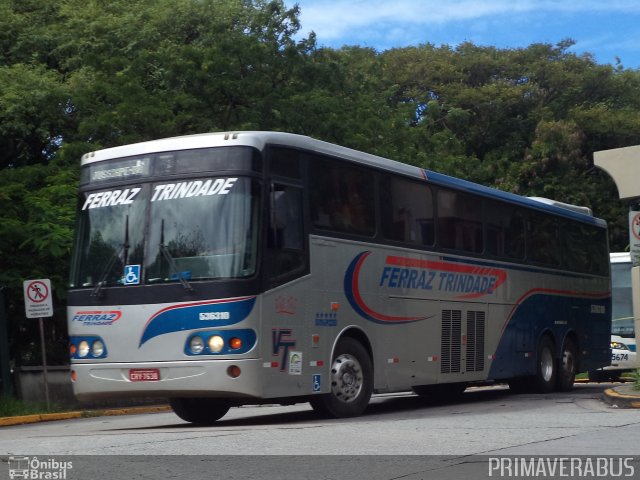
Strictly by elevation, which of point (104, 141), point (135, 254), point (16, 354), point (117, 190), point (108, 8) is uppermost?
point (108, 8)

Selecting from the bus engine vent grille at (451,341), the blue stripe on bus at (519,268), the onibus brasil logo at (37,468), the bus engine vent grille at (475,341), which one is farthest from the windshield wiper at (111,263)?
the bus engine vent grille at (475,341)

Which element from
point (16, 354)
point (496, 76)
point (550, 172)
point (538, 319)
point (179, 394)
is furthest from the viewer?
point (496, 76)

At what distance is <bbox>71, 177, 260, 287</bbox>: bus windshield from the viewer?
41.8 ft

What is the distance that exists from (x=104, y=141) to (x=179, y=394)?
1417 cm

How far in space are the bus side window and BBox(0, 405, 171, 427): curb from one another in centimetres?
758

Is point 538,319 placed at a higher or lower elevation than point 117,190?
lower

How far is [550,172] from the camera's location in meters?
45.4

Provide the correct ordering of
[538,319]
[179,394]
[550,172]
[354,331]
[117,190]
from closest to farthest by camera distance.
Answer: [179,394] < [117,190] < [354,331] < [538,319] < [550,172]

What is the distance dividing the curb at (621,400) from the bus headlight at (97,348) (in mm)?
7198

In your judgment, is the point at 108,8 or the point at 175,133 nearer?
the point at 175,133

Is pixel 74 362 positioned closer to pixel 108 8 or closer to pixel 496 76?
pixel 108 8

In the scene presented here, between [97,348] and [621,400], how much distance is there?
729 cm

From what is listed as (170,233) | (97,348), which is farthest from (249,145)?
(97,348)

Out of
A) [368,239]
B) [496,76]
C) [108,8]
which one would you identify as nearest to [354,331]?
[368,239]
